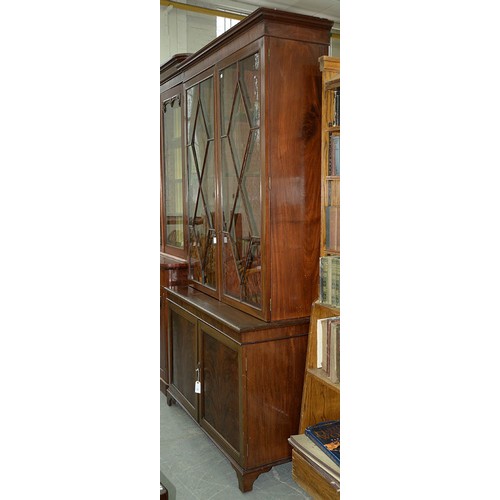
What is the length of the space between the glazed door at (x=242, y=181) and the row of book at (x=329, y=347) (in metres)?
0.28

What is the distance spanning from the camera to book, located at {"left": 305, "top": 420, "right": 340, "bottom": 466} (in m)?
1.96

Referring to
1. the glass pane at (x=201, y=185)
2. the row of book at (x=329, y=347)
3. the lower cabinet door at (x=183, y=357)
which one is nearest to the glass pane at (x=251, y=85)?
the glass pane at (x=201, y=185)

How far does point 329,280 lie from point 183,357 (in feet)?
4.04

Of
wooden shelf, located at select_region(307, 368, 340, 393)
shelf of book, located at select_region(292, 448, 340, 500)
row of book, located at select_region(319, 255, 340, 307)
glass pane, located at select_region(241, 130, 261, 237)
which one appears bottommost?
shelf of book, located at select_region(292, 448, 340, 500)

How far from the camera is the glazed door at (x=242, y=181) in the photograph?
2260 millimetres

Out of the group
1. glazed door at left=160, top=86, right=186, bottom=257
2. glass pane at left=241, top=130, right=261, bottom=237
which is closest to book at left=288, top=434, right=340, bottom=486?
glass pane at left=241, top=130, right=261, bottom=237

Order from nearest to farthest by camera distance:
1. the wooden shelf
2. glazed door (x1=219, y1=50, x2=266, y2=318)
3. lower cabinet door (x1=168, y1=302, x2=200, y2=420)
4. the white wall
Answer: the wooden shelf → glazed door (x1=219, y1=50, x2=266, y2=318) → lower cabinet door (x1=168, y1=302, x2=200, y2=420) → the white wall

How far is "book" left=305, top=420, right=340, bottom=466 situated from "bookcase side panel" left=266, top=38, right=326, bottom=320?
0.46 metres

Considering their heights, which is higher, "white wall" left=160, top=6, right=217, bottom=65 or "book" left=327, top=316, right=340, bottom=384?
"white wall" left=160, top=6, right=217, bottom=65

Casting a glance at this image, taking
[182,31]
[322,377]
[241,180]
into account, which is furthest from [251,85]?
[182,31]

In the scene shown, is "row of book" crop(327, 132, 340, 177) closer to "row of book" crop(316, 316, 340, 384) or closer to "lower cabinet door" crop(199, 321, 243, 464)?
"row of book" crop(316, 316, 340, 384)

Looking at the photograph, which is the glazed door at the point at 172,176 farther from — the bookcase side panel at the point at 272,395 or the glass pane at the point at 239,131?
the bookcase side panel at the point at 272,395
